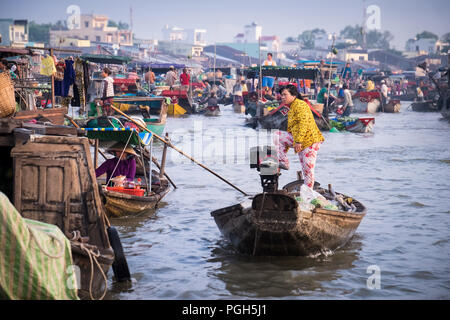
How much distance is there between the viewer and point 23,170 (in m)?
4.76

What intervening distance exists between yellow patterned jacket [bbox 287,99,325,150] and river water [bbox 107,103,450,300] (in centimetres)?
140

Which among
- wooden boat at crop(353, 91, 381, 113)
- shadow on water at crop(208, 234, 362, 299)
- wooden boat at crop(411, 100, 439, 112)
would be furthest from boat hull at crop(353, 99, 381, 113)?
shadow on water at crop(208, 234, 362, 299)

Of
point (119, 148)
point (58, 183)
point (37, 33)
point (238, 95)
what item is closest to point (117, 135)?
point (119, 148)

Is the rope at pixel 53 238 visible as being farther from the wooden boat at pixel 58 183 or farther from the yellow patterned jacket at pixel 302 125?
the yellow patterned jacket at pixel 302 125

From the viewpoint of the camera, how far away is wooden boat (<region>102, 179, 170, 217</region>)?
294 inches

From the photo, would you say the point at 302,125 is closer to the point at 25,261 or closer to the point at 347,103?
the point at 25,261

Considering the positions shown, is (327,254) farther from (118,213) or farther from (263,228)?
(118,213)

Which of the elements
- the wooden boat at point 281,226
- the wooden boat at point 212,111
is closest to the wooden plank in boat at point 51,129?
the wooden boat at point 281,226

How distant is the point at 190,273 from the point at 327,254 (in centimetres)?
160

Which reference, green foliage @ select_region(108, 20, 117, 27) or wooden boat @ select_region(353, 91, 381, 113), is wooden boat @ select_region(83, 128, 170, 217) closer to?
wooden boat @ select_region(353, 91, 381, 113)

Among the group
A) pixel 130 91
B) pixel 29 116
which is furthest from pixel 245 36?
pixel 29 116

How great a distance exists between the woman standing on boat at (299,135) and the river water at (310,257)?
1.17 metres

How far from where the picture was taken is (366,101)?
2938 cm

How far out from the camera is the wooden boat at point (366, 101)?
1153 inches
